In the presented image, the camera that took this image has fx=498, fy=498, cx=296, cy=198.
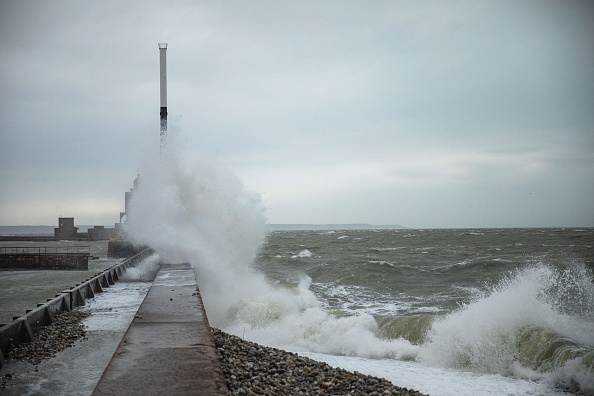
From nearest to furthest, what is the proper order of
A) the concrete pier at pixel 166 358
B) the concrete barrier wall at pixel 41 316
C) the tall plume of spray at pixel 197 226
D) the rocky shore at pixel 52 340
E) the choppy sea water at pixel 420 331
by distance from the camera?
the concrete pier at pixel 166 358 < the rocky shore at pixel 52 340 < the concrete barrier wall at pixel 41 316 < the choppy sea water at pixel 420 331 < the tall plume of spray at pixel 197 226

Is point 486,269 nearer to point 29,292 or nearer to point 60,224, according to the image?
point 29,292

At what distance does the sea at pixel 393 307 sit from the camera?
9007 millimetres

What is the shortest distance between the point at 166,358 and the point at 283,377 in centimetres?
129

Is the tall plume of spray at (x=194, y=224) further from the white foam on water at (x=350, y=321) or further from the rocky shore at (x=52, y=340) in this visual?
the rocky shore at (x=52, y=340)

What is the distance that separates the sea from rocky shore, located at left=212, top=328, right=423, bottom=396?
8.46 feet

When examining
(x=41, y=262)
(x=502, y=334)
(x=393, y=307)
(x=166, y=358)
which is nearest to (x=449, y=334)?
(x=502, y=334)

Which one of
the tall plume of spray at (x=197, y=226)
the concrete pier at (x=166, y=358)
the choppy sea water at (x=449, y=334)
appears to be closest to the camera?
the concrete pier at (x=166, y=358)

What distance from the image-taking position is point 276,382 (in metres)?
5.00

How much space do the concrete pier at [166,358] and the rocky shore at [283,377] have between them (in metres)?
0.29

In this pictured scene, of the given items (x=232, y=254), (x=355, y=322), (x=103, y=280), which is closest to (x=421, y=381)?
(x=355, y=322)

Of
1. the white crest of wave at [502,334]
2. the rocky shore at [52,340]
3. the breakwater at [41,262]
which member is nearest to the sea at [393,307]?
the white crest of wave at [502,334]

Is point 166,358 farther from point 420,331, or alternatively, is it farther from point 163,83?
point 163,83

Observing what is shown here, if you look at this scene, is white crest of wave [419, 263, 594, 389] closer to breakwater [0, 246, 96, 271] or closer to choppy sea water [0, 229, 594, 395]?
choppy sea water [0, 229, 594, 395]

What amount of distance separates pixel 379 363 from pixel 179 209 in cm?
1447
